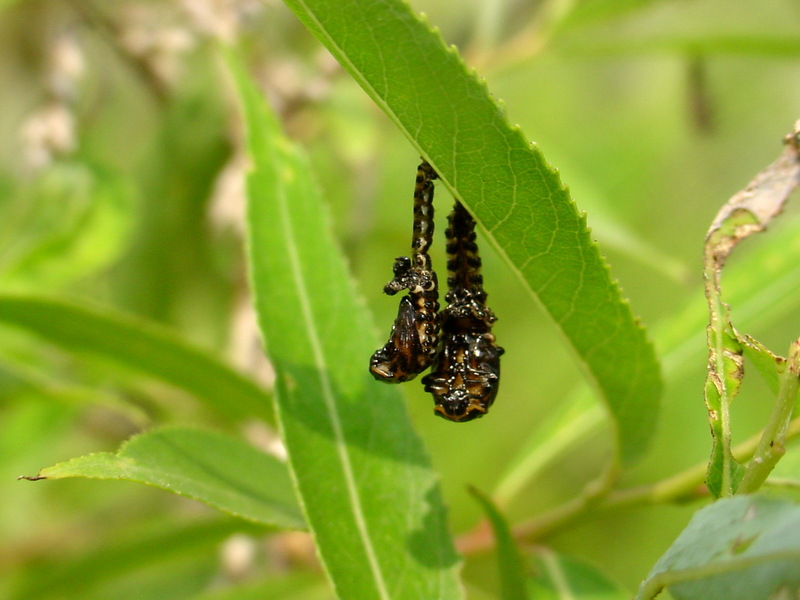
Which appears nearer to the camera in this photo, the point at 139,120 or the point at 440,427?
the point at 440,427

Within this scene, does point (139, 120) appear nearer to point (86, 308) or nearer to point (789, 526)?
point (86, 308)

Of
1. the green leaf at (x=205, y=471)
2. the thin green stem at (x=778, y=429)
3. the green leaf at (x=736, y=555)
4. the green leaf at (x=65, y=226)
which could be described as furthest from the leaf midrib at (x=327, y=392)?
the green leaf at (x=65, y=226)

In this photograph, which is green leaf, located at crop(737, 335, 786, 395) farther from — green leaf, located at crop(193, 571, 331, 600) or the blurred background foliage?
green leaf, located at crop(193, 571, 331, 600)

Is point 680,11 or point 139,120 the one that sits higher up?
point 139,120

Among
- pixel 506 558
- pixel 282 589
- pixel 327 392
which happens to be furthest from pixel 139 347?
pixel 506 558

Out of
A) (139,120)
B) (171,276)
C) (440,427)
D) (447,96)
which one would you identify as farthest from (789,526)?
(139,120)

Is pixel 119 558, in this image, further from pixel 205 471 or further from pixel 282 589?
pixel 205 471

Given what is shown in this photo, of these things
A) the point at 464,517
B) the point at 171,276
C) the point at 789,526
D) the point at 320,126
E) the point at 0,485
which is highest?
the point at 320,126
